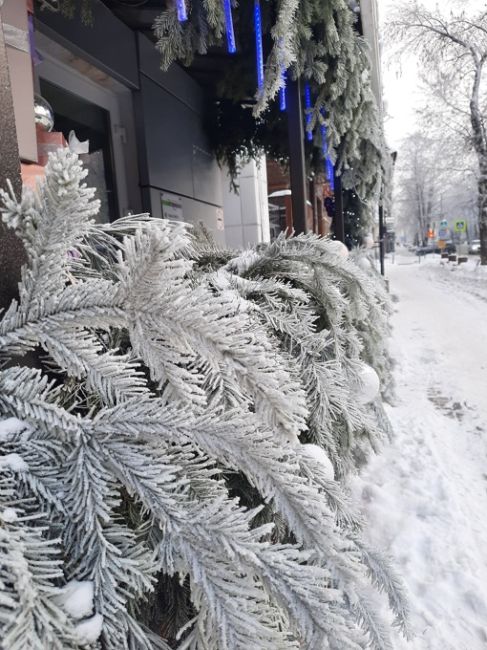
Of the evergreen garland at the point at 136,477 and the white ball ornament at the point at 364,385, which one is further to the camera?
the white ball ornament at the point at 364,385

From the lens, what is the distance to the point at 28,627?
511 millimetres

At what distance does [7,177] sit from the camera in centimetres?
91

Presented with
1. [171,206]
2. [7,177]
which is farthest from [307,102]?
[7,177]

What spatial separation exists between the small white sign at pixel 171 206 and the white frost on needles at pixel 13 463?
4.60 metres

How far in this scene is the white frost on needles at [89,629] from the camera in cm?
57

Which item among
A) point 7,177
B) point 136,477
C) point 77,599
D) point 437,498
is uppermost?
point 7,177

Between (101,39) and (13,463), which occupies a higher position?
(101,39)

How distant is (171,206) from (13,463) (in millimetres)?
5080

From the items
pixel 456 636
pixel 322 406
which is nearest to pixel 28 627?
pixel 322 406

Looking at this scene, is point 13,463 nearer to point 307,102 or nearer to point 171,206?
point 307,102

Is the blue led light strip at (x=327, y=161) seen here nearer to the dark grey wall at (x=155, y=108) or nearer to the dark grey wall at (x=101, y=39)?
the dark grey wall at (x=155, y=108)

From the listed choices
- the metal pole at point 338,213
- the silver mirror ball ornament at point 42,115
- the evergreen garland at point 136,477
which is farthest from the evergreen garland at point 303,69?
the evergreen garland at point 136,477

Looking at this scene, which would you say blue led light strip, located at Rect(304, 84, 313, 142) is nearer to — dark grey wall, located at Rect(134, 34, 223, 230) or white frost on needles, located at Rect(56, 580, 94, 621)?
dark grey wall, located at Rect(134, 34, 223, 230)

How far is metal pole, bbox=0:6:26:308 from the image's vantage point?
86 cm
